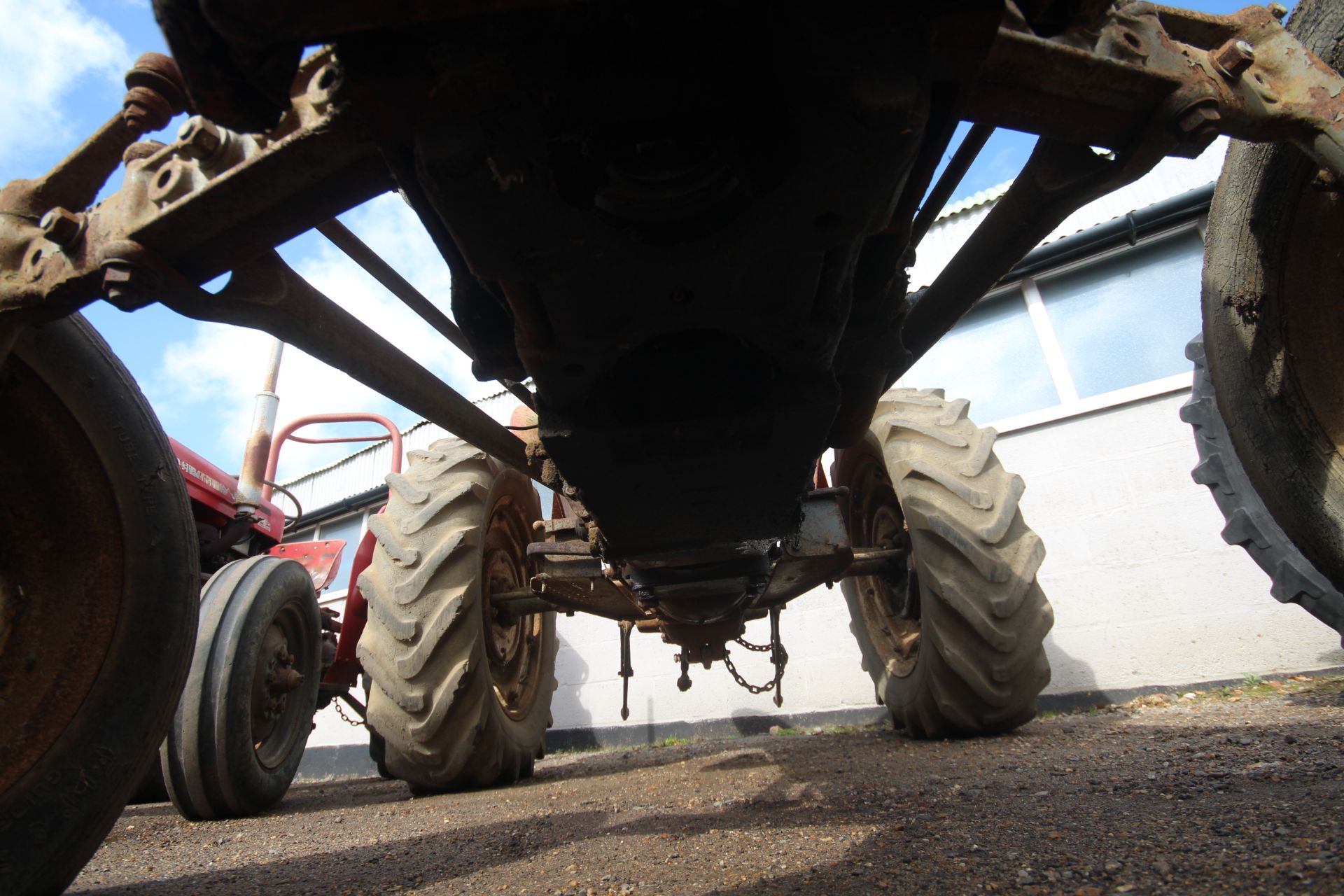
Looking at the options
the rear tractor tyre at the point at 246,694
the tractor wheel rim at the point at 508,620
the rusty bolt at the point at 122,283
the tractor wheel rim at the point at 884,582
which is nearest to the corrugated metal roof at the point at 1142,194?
the tractor wheel rim at the point at 884,582

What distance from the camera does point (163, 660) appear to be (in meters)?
1.29

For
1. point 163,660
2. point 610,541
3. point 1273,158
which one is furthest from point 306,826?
point 1273,158

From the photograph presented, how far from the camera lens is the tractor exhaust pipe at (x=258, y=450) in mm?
4430

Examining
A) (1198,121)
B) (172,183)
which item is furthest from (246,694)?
(1198,121)

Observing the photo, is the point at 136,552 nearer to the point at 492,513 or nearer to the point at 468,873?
the point at 468,873

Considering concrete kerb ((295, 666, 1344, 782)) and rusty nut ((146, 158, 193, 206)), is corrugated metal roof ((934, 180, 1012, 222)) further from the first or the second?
rusty nut ((146, 158, 193, 206))

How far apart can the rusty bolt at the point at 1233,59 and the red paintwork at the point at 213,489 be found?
14.7 feet

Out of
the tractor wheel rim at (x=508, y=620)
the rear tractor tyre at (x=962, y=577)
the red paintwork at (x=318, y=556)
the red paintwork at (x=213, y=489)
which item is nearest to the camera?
the rear tractor tyre at (x=962, y=577)

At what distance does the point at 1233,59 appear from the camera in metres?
0.91

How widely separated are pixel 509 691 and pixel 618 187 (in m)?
2.87

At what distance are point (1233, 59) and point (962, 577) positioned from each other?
1.84 meters

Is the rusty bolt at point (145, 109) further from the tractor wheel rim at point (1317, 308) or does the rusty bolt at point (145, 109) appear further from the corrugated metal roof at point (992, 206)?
the corrugated metal roof at point (992, 206)

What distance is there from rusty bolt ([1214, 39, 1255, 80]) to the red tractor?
8.69 ft

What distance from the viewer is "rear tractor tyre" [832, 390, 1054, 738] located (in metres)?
2.45
